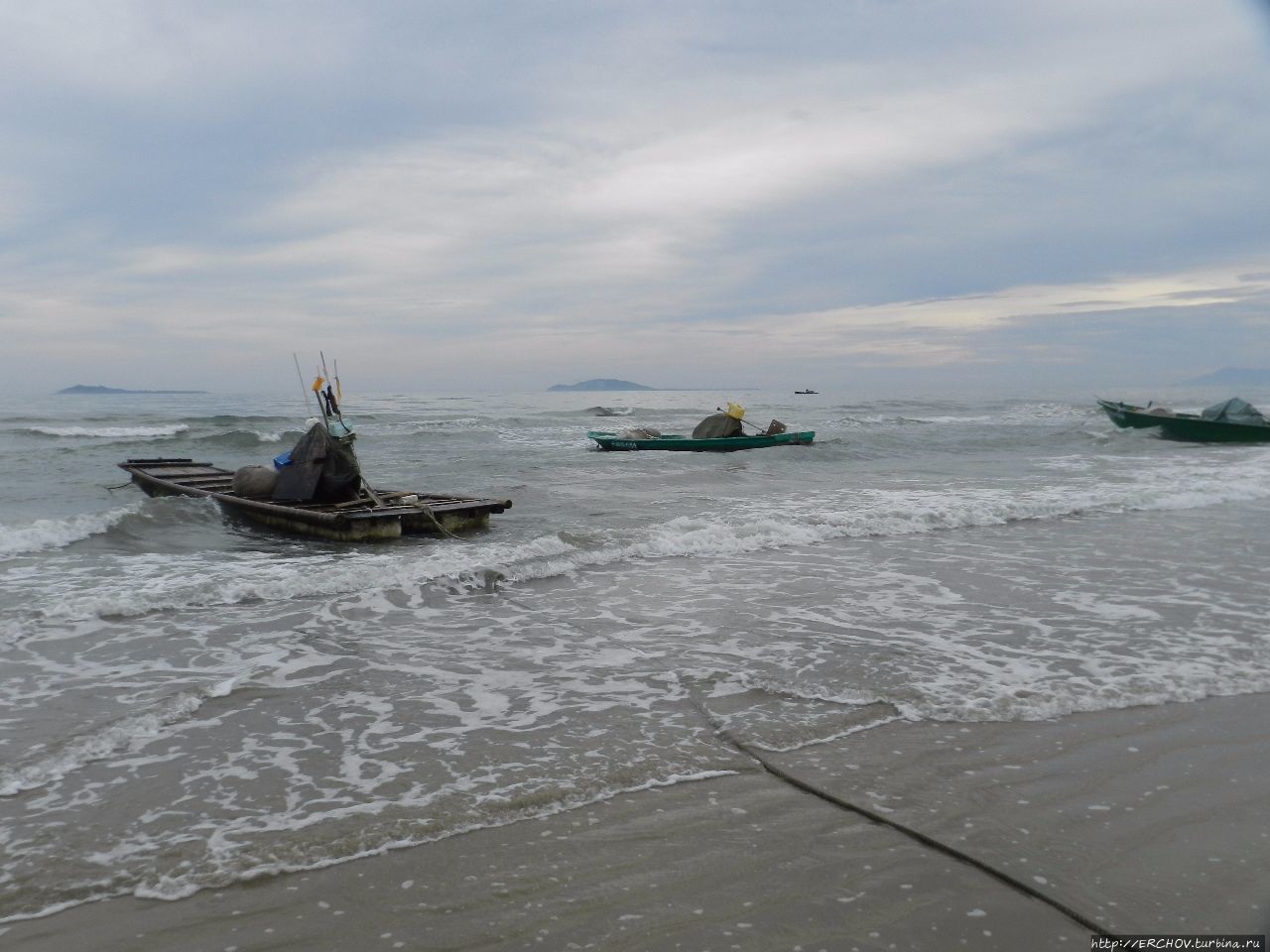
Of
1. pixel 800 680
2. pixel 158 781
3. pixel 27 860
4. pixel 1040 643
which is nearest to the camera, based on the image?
pixel 27 860

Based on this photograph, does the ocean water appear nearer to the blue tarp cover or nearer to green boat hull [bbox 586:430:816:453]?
green boat hull [bbox 586:430:816:453]

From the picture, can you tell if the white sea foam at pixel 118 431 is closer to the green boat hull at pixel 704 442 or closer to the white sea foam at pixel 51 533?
the green boat hull at pixel 704 442

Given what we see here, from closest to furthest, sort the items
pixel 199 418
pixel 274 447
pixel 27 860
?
1. pixel 27 860
2. pixel 274 447
3. pixel 199 418

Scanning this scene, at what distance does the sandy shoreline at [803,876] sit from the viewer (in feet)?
9.34

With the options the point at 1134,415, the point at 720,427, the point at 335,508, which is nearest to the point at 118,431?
the point at 720,427

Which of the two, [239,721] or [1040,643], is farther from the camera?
[1040,643]

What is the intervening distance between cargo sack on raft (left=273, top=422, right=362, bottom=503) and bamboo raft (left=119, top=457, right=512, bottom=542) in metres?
0.16

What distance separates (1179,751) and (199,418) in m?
46.1

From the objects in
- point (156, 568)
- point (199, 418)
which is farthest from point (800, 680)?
point (199, 418)

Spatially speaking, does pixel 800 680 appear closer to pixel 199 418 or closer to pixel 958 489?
pixel 958 489

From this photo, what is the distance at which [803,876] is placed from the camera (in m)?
3.18

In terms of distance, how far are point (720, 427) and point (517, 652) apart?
805 inches

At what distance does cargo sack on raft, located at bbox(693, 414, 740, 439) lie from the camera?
86.3ft

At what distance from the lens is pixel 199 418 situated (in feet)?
140
